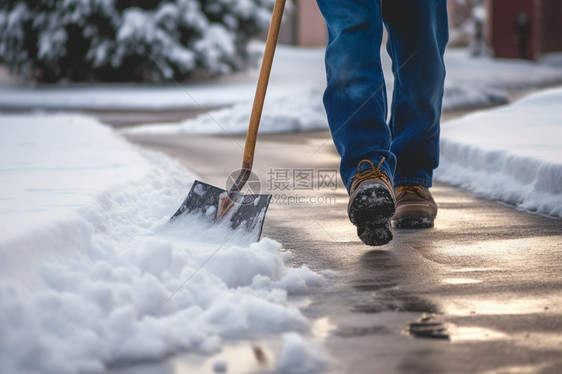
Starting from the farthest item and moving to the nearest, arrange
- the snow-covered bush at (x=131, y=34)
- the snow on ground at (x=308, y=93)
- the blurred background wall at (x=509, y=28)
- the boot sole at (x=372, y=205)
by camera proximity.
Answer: the blurred background wall at (x=509, y=28) → the snow-covered bush at (x=131, y=34) → the snow on ground at (x=308, y=93) → the boot sole at (x=372, y=205)

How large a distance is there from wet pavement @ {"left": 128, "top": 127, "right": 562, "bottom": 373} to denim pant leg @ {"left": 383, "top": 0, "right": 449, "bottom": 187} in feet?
0.89

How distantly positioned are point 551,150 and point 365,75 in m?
1.68

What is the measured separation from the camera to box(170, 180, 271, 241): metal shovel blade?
9.89ft

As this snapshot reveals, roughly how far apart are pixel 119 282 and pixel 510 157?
9.02 feet

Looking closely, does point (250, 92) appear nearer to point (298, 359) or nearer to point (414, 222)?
point (414, 222)

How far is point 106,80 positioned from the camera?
701 inches

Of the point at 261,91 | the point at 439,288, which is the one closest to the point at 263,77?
the point at 261,91

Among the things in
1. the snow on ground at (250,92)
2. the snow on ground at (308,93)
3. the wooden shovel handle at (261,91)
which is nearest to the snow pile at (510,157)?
the wooden shovel handle at (261,91)

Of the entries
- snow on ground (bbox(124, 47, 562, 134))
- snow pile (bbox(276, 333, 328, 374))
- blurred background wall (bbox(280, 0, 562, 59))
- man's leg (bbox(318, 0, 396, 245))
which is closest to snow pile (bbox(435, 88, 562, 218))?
man's leg (bbox(318, 0, 396, 245))

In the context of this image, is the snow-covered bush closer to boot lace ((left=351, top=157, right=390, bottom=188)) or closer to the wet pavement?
the wet pavement

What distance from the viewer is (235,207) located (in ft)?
10.6

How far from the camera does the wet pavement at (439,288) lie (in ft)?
6.22

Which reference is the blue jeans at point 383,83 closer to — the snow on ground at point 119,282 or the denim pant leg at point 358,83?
the denim pant leg at point 358,83

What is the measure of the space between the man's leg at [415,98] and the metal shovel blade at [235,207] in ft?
2.22
